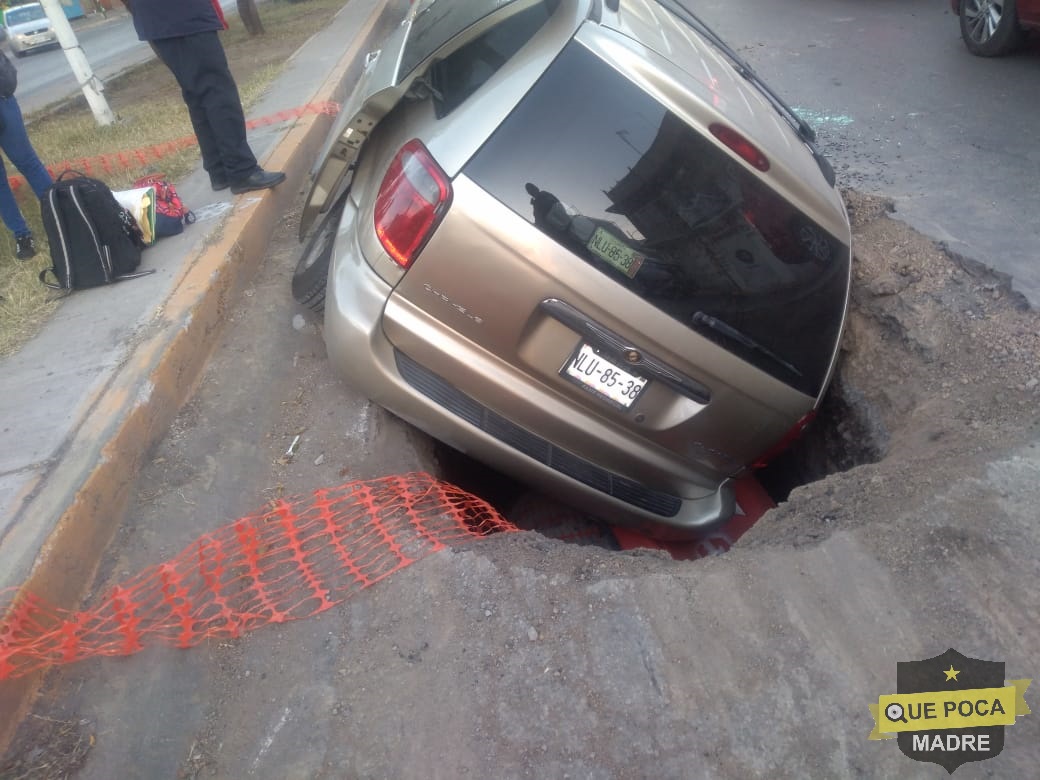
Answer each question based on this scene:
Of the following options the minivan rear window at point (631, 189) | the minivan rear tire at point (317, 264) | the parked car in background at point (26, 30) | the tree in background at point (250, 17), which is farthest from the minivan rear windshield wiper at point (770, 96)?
the parked car in background at point (26, 30)

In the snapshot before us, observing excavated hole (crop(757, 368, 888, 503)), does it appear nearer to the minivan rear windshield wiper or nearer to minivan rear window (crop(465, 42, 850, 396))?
the minivan rear windshield wiper

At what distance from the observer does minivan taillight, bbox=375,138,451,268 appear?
2447 mm

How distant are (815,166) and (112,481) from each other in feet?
10.1

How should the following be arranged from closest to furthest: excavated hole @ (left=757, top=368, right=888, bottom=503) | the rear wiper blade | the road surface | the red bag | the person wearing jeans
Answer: the rear wiper blade → excavated hole @ (left=757, top=368, right=888, bottom=503) → the road surface → the red bag → the person wearing jeans

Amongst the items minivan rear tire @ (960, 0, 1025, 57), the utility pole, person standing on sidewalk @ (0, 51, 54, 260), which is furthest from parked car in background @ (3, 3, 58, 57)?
minivan rear tire @ (960, 0, 1025, 57)

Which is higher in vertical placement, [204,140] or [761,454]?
[204,140]

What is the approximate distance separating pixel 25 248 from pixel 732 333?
15.2ft

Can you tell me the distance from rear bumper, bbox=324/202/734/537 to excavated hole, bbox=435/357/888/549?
0.40 metres

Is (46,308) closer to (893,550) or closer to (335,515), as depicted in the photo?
(335,515)

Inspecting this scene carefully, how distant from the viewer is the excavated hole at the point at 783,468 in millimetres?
3211

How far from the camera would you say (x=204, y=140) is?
4.91 m

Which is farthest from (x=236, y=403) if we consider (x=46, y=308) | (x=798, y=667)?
(x=798, y=667)

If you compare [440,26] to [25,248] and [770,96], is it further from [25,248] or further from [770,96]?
[25,248]

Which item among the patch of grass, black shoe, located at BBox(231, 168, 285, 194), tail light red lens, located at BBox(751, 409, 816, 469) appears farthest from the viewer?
black shoe, located at BBox(231, 168, 285, 194)
